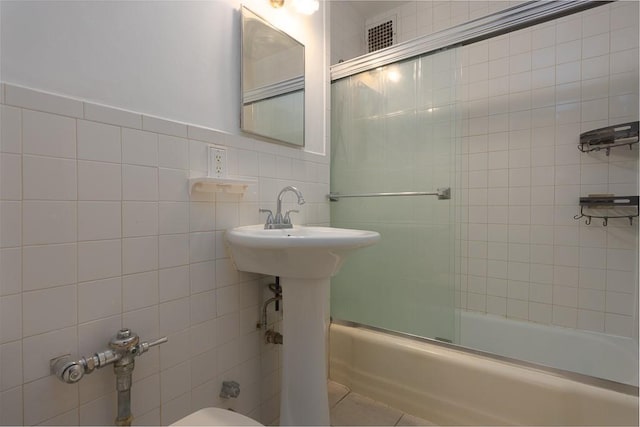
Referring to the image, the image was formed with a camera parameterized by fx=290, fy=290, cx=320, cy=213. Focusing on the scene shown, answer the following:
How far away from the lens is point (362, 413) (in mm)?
1431

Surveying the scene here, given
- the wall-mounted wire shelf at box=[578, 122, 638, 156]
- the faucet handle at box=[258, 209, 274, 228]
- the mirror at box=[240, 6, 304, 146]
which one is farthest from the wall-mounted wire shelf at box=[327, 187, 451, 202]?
the wall-mounted wire shelf at box=[578, 122, 638, 156]

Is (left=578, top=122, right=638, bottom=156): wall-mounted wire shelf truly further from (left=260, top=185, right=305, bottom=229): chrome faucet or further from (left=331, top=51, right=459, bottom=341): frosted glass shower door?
(left=260, top=185, right=305, bottom=229): chrome faucet

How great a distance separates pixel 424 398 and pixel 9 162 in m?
1.72

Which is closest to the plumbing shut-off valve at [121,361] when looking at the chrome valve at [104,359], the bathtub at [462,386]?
the chrome valve at [104,359]

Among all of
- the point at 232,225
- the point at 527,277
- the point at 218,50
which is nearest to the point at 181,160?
the point at 232,225

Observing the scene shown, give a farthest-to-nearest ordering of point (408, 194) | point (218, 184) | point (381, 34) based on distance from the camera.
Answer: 1. point (381, 34)
2. point (408, 194)
3. point (218, 184)

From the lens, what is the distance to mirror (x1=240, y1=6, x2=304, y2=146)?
1.21 m

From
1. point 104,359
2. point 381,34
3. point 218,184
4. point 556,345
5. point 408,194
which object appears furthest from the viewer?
point 381,34

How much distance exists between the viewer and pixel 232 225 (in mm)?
1158

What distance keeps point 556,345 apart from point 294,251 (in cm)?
181

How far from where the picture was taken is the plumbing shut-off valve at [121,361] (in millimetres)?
737

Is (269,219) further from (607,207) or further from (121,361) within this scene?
(607,207)

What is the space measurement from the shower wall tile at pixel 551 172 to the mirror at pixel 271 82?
936mm

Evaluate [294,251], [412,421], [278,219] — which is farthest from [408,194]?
[412,421]
